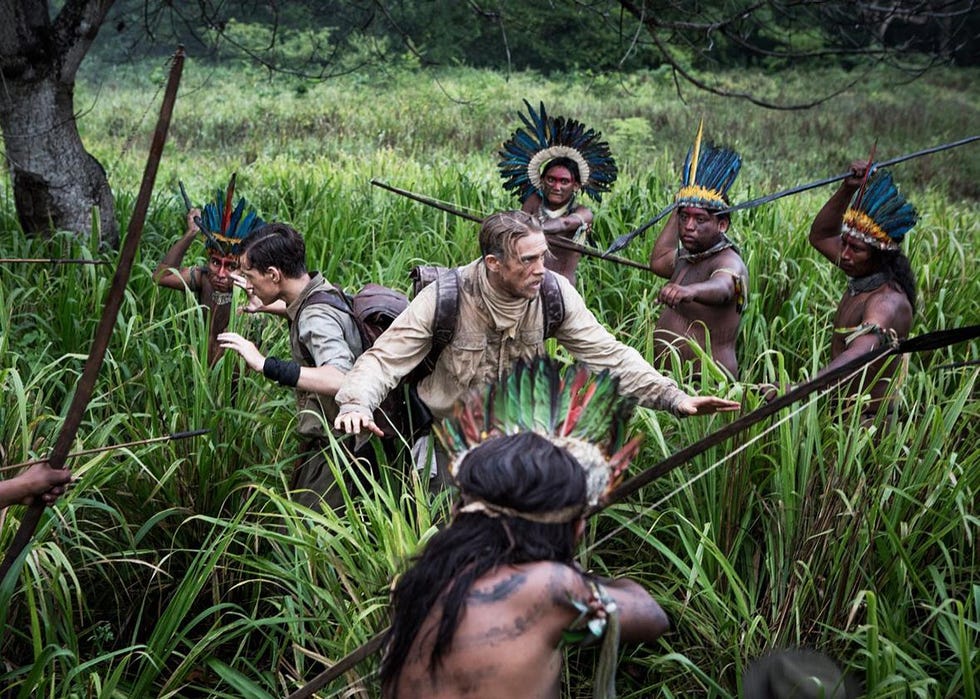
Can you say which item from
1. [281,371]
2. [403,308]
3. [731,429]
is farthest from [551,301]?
[731,429]

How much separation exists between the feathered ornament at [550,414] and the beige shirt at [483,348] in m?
1.01

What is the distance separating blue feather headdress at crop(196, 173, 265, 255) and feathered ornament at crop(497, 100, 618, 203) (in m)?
1.84

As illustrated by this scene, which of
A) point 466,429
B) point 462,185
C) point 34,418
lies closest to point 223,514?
point 34,418

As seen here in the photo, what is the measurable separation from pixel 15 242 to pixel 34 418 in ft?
8.81

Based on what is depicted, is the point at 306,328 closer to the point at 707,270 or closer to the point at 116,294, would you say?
the point at 116,294

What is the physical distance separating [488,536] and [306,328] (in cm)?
174

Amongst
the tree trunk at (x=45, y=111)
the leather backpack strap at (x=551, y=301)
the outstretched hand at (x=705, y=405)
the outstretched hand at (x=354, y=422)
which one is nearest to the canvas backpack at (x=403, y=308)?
the leather backpack strap at (x=551, y=301)

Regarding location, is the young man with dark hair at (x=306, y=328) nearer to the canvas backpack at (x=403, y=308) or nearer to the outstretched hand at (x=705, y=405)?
the canvas backpack at (x=403, y=308)

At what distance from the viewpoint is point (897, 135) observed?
17000 millimetres

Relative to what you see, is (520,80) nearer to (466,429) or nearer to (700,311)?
(700,311)

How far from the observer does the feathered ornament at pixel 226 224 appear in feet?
15.0

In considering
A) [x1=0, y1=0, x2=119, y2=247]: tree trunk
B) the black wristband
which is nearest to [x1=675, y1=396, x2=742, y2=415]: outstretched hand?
the black wristband

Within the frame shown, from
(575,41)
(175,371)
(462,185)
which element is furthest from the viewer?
(575,41)

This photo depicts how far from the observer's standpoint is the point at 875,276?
165 inches
